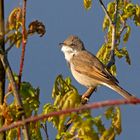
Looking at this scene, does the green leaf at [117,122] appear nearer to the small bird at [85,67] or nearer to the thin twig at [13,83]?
the thin twig at [13,83]

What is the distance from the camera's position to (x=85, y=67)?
8359mm

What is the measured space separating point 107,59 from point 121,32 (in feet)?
1.41

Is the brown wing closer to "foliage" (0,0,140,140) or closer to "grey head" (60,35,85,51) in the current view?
"grey head" (60,35,85,51)

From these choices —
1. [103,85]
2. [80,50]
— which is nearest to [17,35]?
[103,85]

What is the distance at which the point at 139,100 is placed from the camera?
1718mm

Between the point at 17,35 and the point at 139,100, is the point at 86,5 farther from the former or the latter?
the point at 139,100

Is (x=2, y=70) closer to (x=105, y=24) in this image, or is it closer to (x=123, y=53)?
(x=105, y=24)

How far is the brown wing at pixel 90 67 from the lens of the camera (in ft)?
25.4

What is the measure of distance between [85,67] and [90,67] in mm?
139

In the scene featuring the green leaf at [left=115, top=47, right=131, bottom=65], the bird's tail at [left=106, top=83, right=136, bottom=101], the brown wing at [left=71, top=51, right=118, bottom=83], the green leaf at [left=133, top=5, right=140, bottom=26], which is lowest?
the bird's tail at [left=106, top=83, right=136, bottom=101]

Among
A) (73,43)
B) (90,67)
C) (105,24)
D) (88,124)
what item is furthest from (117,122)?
(73,43)

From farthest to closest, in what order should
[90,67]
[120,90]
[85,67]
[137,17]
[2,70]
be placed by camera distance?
[85,67]
[90,67]
[120,90]
[137,17]
[2,70]

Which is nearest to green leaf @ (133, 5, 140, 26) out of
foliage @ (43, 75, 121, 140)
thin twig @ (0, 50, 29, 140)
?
foliage @ (43, 75, 121, 140)

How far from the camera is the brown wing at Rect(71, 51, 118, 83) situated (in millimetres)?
7746
